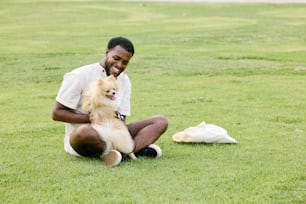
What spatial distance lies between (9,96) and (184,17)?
704 inches

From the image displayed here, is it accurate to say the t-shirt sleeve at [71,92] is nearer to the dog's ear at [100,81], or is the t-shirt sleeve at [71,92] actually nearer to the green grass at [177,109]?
the dog's ear at [100,81]

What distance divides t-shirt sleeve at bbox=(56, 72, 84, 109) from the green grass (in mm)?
579

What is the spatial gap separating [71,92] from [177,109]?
3.31m

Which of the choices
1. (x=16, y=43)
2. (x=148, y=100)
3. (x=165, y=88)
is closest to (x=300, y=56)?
(x=165, y=88)

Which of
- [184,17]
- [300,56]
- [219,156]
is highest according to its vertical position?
[219,156]

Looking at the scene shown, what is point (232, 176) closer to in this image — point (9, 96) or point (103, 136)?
point (103, 136)

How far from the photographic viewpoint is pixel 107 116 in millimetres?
6316

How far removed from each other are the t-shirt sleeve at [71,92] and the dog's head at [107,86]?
342 mm

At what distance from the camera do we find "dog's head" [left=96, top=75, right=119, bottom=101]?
609 cm

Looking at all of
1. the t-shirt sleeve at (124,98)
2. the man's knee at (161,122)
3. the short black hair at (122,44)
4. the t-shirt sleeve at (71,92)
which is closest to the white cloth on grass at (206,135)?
the man's knee at (161,122)

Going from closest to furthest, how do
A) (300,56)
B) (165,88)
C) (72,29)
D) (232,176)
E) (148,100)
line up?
(232,176) → (148,100) → (165,88) → (300,56) → (72,29)

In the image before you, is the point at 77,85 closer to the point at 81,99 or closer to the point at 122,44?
the point at 81,99

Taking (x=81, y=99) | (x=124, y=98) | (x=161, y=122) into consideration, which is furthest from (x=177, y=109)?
(x=81, y=99)

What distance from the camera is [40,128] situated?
324 inches
